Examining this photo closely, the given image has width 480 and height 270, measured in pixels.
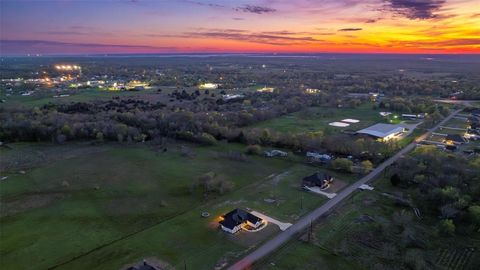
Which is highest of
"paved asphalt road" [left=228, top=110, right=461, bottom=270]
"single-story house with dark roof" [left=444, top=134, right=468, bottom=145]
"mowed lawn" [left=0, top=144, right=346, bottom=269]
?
"single-story house with dark roof" [left=444, top=134, right=468, bottom=145]

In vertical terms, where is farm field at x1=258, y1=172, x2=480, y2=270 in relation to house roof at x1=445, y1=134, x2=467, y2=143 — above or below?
below

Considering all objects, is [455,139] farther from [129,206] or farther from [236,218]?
[129,206]

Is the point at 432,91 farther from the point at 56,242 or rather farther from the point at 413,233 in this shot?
the point at 56,242

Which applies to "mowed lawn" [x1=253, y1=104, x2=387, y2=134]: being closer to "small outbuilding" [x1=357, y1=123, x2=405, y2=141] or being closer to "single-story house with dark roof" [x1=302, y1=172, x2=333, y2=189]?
"small outbuilding" [x1=357, y1=123, x2=405, y2=141]

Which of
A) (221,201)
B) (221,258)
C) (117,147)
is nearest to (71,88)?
(117,147)

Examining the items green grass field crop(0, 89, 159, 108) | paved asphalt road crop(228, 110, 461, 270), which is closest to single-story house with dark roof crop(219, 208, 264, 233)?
paved asphalt road crop(228, 110, 461, 270)
